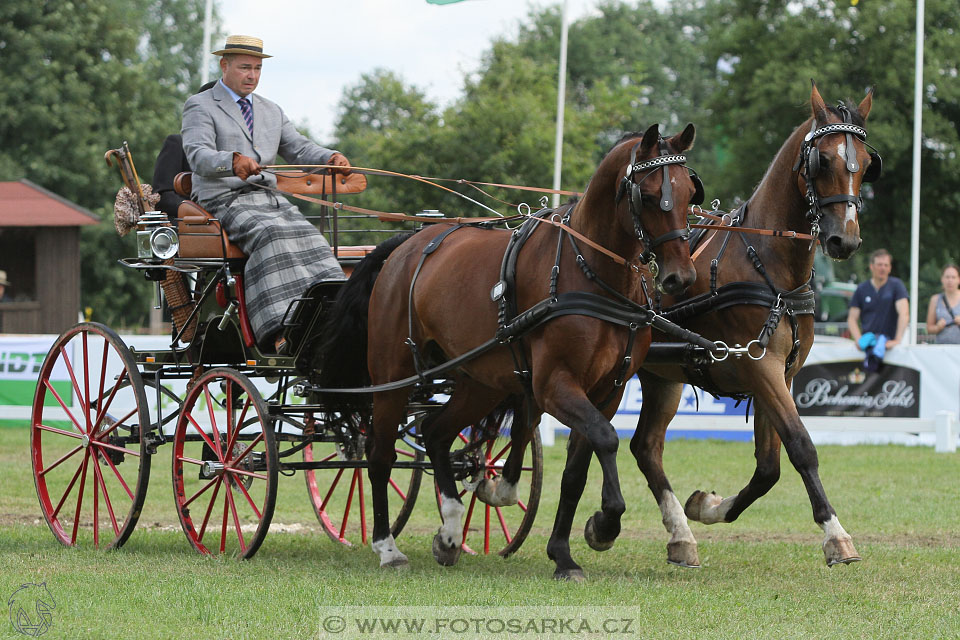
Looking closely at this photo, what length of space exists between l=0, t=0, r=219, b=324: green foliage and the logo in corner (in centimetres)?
A: 2854

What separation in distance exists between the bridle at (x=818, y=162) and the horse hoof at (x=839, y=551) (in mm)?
1474

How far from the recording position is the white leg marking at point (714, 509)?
22.8ft

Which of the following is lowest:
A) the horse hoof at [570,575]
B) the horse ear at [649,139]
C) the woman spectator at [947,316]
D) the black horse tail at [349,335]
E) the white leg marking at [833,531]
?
the horse hoof at [570,575]

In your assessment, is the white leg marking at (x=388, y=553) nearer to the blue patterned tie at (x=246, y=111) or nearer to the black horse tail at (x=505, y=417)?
the black horse tail at (x=505, y=417)

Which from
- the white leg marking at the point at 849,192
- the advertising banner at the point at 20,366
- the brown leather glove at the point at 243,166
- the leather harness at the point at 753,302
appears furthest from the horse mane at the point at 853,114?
the advertising banner at the point at 20,366

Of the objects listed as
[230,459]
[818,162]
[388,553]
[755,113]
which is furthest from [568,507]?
[755,113]

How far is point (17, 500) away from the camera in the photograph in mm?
9641

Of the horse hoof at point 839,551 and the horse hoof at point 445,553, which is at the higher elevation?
the horse hoof at point 839,551

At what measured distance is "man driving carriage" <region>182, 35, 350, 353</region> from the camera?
708 cm

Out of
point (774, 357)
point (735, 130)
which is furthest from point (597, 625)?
point (735, 130)

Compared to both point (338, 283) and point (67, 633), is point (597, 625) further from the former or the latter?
point (338, 283)

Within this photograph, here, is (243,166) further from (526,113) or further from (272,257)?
(526,113)

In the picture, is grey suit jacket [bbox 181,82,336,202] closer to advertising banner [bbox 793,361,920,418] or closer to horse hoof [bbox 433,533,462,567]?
horse hoof [bbox 433,533,462,567]

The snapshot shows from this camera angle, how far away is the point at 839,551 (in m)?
5.91
